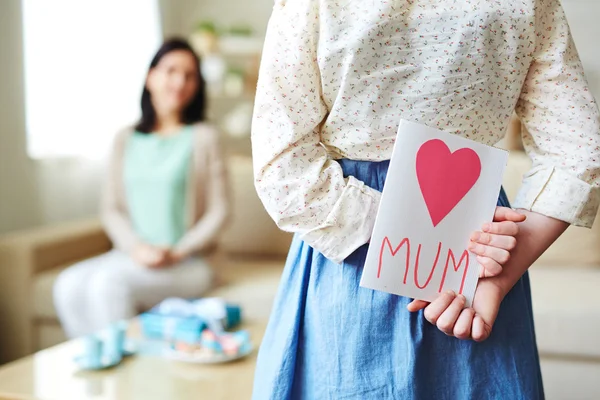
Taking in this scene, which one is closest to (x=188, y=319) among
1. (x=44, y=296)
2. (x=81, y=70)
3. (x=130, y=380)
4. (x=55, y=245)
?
(x=130, y=380)

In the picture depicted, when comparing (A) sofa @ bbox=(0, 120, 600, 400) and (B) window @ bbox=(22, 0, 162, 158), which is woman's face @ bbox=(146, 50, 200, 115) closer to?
(A) sofa @ bbox=(0, 120, 600, 400)

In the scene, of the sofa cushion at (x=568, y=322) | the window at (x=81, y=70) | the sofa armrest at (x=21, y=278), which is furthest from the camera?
the window at (x=81, y=70)

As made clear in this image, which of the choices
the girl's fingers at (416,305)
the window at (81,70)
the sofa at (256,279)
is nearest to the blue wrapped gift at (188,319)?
the sofa at (256,279)

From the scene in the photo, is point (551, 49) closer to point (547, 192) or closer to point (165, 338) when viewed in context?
point (547, 192)

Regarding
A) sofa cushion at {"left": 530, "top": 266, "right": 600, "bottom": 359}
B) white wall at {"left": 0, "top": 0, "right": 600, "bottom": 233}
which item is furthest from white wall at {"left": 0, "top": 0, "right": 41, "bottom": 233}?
sofa cushion at {"left": 530, "top": 266, "right": 600, "bottom": 359}

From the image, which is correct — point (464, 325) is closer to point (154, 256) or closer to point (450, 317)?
point (450, 317)

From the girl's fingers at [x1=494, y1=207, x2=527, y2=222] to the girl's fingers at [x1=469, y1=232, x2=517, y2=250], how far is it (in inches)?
0.9

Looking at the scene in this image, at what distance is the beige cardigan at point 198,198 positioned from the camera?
7.66ft

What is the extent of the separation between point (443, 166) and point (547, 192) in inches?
4.7

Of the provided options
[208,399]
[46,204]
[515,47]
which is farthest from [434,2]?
[46,204]

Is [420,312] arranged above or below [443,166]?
below

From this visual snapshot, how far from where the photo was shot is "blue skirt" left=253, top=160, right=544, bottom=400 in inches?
28.2

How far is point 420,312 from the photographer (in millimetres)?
720

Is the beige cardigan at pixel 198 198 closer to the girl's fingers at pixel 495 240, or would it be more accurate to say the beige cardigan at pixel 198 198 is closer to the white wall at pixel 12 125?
the white wall at pixel 12 125
